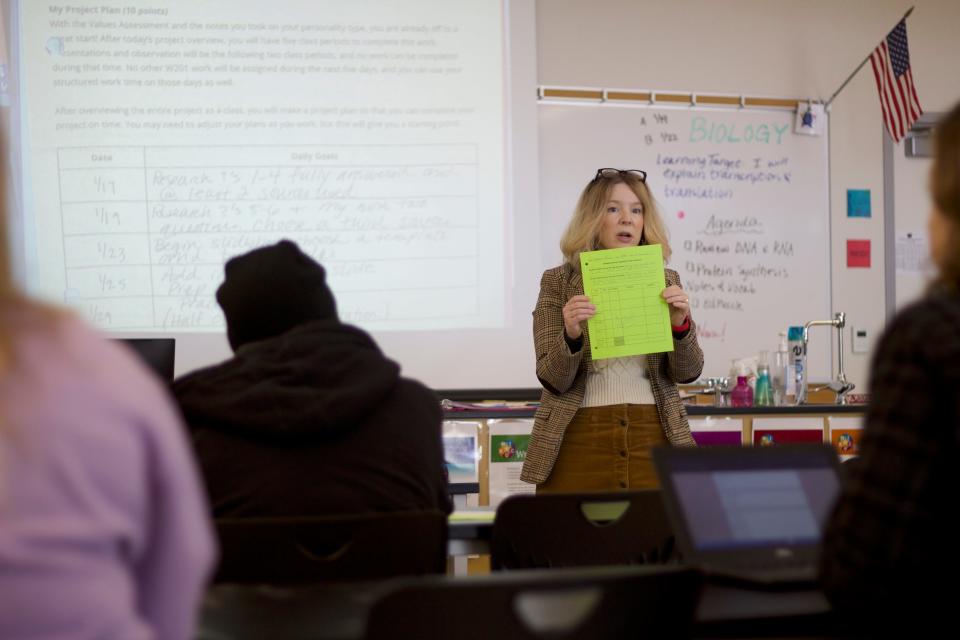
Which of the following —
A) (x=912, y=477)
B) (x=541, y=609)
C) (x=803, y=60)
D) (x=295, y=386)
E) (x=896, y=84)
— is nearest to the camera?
(x=912, y=477)

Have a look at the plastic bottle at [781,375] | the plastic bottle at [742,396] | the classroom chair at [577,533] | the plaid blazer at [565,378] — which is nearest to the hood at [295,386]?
the classroom chair at [577,533]

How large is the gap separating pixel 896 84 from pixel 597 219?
274 centimetres

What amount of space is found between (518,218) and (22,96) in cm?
218

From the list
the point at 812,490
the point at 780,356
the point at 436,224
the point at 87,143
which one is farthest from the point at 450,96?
the point at 812,490

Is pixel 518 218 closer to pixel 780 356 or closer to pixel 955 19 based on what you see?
pixel 780 356

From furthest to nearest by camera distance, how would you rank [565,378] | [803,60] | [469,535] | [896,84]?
1. [803,60]
2. [896,84]
3. [565,378]
4. [469,535]

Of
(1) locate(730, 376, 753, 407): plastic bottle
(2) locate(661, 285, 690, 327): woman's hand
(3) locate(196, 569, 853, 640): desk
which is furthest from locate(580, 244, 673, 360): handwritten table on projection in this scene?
(3) locate(196, 569, 853, 640): desk

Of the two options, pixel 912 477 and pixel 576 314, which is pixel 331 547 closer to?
pixel 912 477

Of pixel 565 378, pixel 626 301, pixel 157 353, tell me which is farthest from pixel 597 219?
pixel 157 353

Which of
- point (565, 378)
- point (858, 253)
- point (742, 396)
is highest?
point (858, 253)

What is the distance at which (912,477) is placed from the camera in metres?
0.91

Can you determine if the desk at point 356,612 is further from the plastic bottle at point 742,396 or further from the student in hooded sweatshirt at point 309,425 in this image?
the plastic bottle at point 742,396

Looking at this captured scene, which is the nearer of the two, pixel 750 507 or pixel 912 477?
pixel 912 477

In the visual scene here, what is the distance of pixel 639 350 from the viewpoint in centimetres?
265
